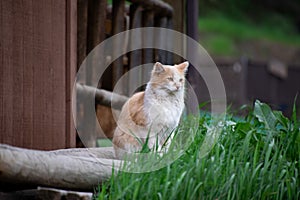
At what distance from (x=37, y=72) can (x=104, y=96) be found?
1.94 metres

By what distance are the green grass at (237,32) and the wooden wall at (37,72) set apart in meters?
13.3

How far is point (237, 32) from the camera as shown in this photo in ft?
64.1

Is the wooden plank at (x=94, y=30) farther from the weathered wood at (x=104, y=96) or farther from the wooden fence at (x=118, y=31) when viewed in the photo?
the weathered wood at (x=104, y=96)

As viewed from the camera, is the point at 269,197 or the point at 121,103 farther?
the point at 121,103

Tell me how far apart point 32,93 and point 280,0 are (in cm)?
1699

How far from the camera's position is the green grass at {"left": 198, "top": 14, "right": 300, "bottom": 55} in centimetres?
1841

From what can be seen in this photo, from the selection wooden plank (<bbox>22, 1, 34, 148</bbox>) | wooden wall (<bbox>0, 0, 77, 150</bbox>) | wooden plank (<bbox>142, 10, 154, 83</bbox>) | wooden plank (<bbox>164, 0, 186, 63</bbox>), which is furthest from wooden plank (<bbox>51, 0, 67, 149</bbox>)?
wooden plank (<bbox>164, 0, 186, 63</bbox>)

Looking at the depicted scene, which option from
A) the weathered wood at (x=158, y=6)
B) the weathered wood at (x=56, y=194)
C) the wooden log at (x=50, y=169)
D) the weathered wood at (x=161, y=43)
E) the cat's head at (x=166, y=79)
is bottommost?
the weathered wood at (x=56, y=194)

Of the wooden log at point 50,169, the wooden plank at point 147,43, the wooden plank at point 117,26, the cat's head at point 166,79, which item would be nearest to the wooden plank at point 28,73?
the wooden log at point 50,169

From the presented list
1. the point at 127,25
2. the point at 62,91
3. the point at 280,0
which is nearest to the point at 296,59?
the point at 280,0

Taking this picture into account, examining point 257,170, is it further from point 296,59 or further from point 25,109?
point 296,59

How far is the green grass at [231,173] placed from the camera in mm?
3840

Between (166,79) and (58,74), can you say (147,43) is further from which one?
(58,74)

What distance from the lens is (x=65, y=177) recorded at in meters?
3.78
